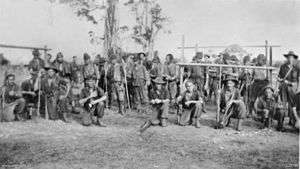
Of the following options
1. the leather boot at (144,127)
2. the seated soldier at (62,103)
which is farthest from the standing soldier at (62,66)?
the leather boot at (144,127)

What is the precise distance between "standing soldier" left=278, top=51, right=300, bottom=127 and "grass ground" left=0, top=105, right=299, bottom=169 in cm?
83

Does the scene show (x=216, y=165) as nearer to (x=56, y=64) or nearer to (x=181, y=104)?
(x=181, y=104)

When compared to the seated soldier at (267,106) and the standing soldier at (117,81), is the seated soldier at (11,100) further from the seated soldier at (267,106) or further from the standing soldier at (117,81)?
the seated soldier at (267,106)

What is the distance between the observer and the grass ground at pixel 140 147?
5629 millimetres

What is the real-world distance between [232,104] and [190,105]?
3.30 ft

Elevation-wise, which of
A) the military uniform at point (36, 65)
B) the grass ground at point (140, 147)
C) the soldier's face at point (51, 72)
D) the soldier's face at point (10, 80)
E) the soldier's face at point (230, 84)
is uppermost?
the military uniform at point (36, 65)

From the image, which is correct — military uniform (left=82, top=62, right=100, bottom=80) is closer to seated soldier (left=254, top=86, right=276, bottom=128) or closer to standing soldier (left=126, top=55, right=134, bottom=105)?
standing soldier (left=126, top=55, right=134, bottom=105)

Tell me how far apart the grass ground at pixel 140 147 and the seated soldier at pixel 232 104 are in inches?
9.9

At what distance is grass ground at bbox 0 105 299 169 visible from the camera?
5.63 m

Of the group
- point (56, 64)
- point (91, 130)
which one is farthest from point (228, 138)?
point (56, 64)

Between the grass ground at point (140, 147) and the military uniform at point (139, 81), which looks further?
the military uniform at point (139, 81)

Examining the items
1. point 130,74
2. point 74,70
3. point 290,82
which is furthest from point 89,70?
point 290,82

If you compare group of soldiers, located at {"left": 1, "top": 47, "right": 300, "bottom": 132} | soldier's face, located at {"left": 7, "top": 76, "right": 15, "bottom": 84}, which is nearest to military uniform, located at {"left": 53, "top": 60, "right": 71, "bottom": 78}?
group of soldiers, located at {"left": 1, "top": 47, "right": 300, "bottom": 132}

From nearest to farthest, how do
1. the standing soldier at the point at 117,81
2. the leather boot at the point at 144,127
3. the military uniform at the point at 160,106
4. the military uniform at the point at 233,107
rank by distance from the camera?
1. the leather boot at the point at 144,127
2. the military uniform at the point at 233,107
3. the military uniform at the point at 160,106
4. the standing soldier at the point at 117,81
